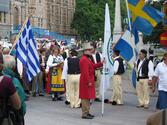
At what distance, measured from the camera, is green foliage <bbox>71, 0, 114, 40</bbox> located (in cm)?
7838

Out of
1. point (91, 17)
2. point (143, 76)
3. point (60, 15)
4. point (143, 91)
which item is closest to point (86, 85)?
point (143, 76)

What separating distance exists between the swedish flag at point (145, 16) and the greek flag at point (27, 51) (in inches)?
106

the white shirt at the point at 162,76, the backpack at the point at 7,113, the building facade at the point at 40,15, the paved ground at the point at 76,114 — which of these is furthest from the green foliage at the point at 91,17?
the backpack at the point at 7,113

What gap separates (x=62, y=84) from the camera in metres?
16.0

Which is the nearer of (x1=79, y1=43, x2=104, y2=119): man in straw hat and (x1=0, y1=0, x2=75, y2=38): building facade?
(x1=79, y1=43, x2=104, y2=119): man in straw hat

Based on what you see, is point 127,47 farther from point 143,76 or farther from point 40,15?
point 40,15

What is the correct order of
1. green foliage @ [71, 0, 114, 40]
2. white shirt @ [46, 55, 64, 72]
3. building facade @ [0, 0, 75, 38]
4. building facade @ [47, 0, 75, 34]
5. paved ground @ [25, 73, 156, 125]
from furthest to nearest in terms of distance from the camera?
building facade @ [47, 0, 75, 34] < green foliage @ [71, 0, 114, 40] < building facade @ [0, 0, 75, 38] < white shirt @ [46, 55, 64, 72] < paved ground @ [25, 73, 156, 125]

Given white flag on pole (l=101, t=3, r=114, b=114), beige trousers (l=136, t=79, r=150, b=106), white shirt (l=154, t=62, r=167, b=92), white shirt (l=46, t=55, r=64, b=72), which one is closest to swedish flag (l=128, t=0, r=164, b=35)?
white flag on pole (l=101, t=3, r=114, b=114)

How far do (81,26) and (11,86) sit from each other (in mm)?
76751

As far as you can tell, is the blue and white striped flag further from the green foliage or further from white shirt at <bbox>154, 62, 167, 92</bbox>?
the green foliage

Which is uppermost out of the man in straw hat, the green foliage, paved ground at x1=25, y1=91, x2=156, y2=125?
the green foliage

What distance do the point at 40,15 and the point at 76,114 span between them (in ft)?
231

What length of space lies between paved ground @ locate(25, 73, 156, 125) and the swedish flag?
7.25 ft

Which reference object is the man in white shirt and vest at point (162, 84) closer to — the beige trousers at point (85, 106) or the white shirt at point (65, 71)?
the beige trousers at point (85, 106)
